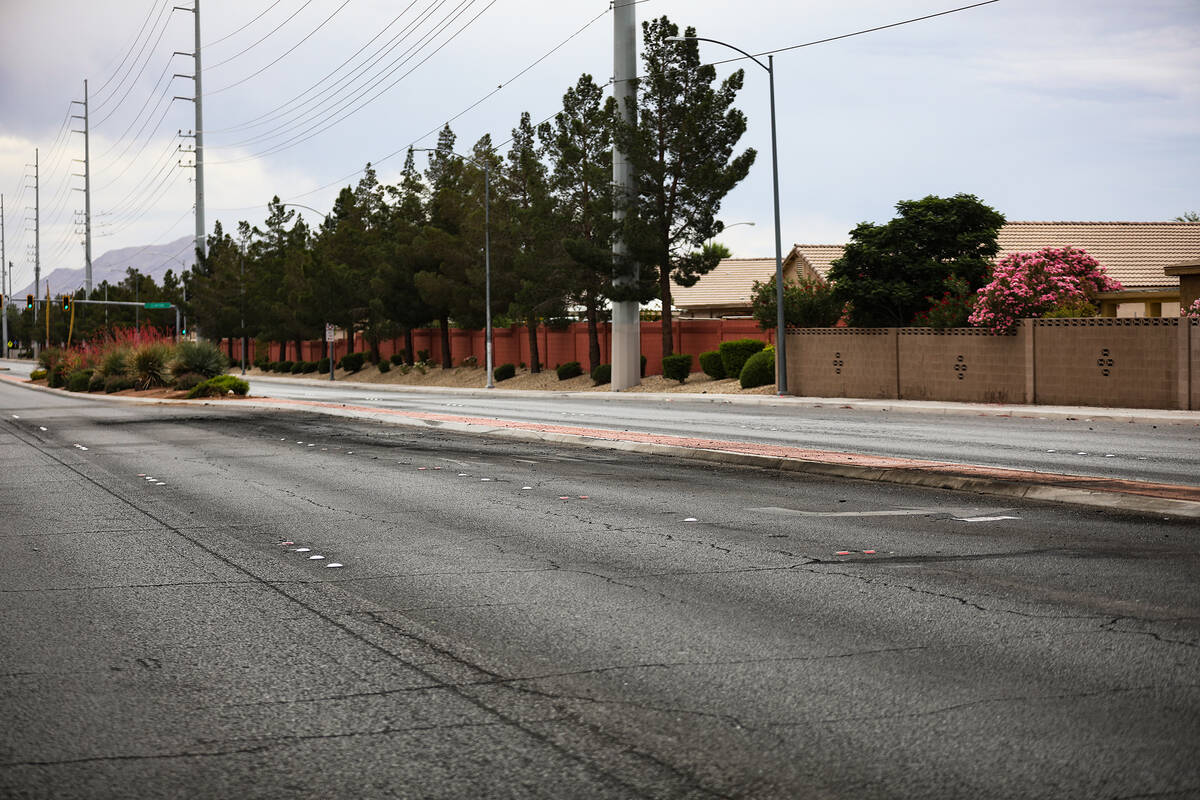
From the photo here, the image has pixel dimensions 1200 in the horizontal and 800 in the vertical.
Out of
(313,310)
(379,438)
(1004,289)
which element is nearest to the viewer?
(379,438)

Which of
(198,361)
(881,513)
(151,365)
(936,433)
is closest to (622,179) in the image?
(198,361)

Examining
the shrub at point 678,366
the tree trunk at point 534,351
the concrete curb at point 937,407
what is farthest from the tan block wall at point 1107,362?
the tree trunk at point 534,351

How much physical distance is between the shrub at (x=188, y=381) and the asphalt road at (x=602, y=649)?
93.6 feet

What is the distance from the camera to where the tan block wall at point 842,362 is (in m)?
34.8

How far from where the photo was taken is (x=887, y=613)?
6809 millimetres

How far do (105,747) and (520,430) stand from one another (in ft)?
54.1

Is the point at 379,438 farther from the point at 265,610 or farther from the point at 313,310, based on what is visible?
the point at 313,310

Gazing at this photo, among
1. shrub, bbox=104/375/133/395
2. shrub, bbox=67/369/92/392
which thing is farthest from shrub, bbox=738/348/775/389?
shrub, bbox=67/369/92/392

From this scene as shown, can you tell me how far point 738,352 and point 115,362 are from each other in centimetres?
2305

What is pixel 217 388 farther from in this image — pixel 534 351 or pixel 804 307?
pixel 534 351

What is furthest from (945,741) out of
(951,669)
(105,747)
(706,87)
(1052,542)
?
(706,87)

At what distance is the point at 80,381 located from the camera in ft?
155

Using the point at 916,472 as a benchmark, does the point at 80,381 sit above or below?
above

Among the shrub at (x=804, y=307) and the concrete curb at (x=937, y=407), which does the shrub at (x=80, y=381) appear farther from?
the shrub at (x=804, y=307)
